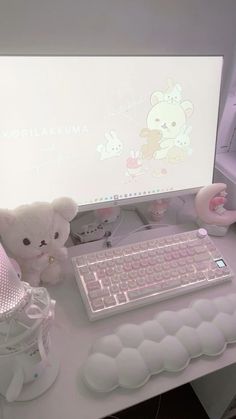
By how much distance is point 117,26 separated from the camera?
0.69 m

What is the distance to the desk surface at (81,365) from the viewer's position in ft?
1.54

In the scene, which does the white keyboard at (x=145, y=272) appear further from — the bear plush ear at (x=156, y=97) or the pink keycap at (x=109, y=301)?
the bear plush ear at (x=156, y=97)

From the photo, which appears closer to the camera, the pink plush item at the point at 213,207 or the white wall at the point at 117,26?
the white wall at the point at 117,26

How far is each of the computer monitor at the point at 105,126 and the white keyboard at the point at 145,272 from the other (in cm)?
13

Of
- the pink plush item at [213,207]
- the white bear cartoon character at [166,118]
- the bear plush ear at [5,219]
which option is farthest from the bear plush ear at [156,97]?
the bear plush ear at [5,219]

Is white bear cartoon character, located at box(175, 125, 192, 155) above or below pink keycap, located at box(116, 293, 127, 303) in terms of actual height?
above

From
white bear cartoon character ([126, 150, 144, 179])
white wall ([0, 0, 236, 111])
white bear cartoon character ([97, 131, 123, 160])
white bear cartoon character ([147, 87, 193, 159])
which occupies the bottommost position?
white bear cartoon character ([126, 150, 144, 179])

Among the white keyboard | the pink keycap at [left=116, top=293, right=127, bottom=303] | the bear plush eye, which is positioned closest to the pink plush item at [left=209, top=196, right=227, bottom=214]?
the white keyboard

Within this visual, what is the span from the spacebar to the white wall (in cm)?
53

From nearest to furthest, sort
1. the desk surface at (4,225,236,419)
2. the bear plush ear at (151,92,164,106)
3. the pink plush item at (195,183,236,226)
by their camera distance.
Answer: the desk surface at (4,225,236,419), the bear plush ear at (151,92,164,106), the pink plush item at (195,183,236,226)

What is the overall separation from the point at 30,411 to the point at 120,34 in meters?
0.77

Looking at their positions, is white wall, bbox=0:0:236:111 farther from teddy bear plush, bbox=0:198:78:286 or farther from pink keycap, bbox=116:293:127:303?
pink keycap, bbox=116:293:127:303

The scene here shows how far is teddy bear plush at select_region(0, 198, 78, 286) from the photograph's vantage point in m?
0.57

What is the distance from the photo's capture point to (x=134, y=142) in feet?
2.29
